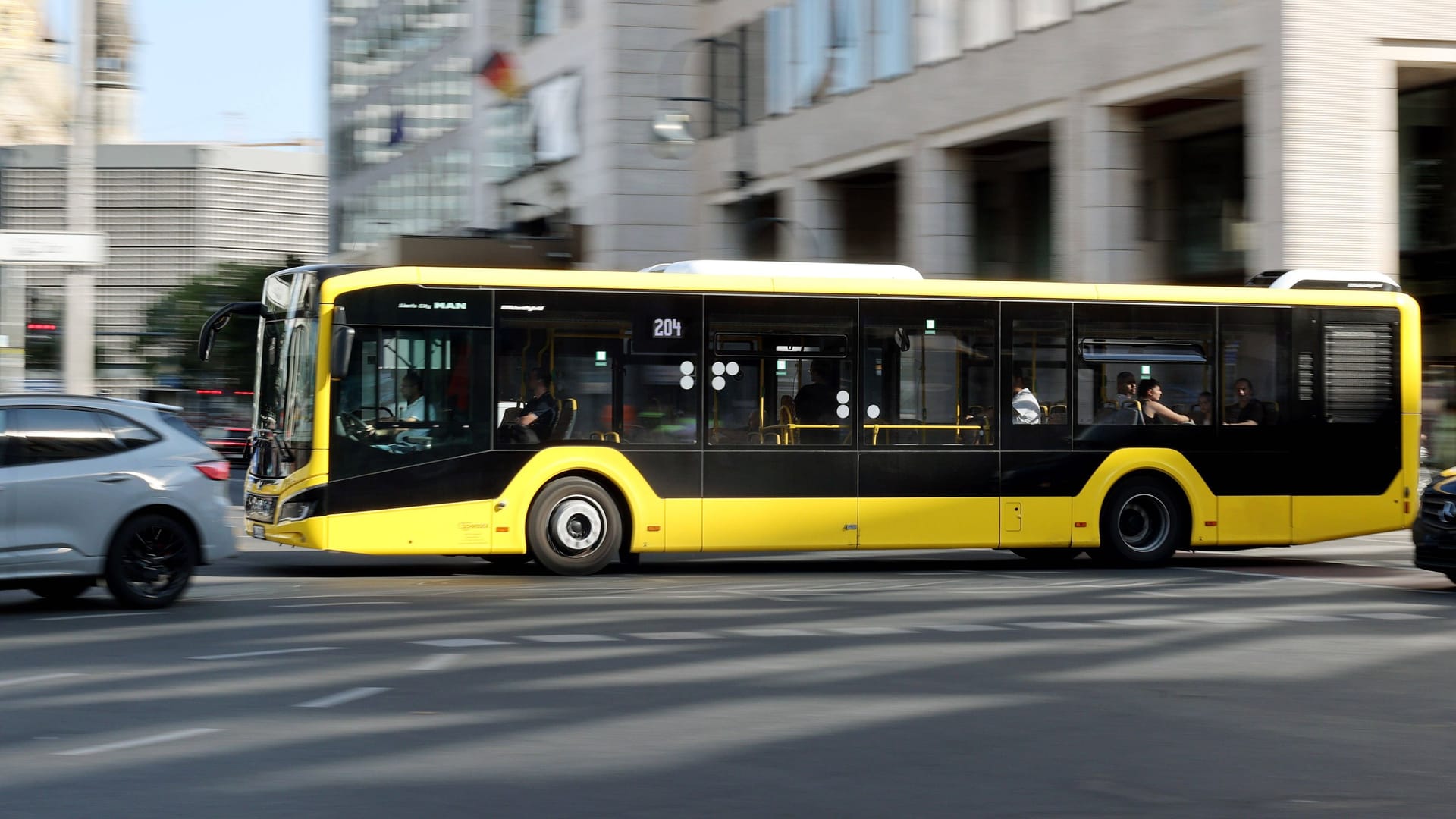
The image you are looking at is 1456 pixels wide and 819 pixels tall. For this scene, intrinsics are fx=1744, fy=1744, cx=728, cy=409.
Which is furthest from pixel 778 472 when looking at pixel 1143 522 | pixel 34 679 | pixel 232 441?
pixel 232 441

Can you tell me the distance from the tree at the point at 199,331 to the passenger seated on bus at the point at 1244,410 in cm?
6985

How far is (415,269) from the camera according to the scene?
1520 centimetres

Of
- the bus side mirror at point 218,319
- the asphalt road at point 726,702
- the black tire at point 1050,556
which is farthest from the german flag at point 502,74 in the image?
the asphalt road at point 726,702

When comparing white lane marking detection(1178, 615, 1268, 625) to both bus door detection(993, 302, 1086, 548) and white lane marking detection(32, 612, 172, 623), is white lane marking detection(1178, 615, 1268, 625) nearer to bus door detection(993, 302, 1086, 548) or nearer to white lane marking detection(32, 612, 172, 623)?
bus door detection(993, 302, 1086, 548)

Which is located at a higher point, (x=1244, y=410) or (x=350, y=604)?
(x=1244, y=410)

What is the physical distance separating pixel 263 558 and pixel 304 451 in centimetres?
313

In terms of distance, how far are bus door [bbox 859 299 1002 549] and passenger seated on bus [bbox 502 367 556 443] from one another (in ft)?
9.47

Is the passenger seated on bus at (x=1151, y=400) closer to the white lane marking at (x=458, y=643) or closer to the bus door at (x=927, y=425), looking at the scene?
the bus door at (x=927, y=425)

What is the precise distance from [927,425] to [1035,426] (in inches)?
41.9

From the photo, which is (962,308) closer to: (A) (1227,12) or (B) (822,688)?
(B) (822,688)

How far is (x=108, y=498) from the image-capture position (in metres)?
11.8

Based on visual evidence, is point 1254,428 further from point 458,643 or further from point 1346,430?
point 458,643

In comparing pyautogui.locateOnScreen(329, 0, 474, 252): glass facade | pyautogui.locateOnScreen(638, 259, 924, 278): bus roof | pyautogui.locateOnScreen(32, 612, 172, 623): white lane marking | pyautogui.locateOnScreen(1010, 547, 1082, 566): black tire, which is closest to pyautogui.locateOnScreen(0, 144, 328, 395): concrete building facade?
pyautogui.locateOnScreen(329, 0, 474, 252): glass facade

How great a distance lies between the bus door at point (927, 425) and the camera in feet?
52.6
